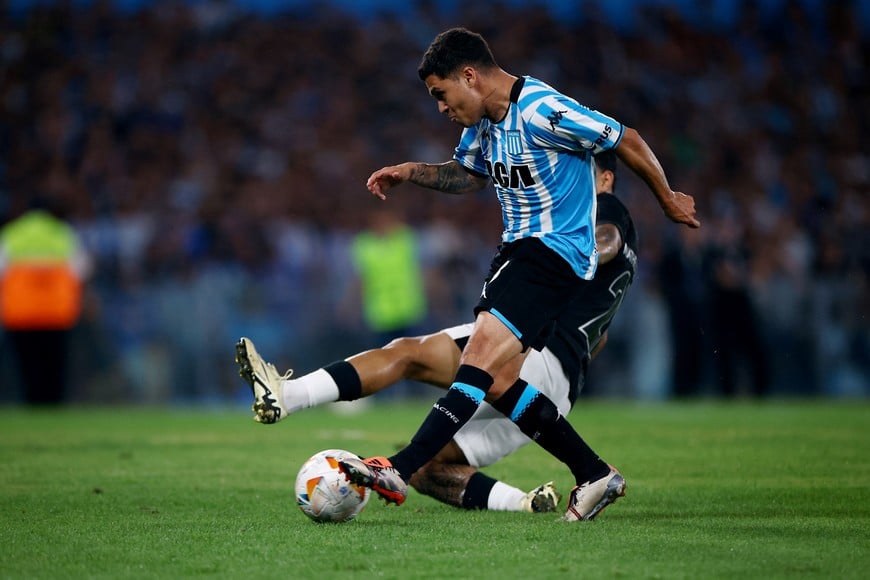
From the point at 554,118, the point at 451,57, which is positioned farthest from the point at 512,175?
the point at 451,57

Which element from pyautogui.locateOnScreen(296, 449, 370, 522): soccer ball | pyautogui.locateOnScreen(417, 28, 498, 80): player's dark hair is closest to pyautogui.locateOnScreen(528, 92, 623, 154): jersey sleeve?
pyautogui.locateOnScreen(417, 28, 498, 80): player's dark hair

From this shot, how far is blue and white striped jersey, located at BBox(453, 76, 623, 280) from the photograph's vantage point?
229 inches

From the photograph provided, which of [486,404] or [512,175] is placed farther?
[486,404]

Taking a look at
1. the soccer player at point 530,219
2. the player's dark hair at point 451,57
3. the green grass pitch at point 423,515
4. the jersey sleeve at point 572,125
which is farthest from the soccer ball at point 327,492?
the player's dark hair at point 451,57

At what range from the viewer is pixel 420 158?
18.5m

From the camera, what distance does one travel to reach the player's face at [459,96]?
596cm

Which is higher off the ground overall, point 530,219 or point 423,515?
point 530,219

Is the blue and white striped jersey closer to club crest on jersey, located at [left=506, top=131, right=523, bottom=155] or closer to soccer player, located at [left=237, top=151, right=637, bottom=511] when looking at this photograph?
club crest on jersey, located at [left=506, top=131, right=523, bottom=155]

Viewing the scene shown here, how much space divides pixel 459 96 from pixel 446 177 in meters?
0.68

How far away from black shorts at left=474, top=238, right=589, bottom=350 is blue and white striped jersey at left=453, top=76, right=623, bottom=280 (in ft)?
0.18

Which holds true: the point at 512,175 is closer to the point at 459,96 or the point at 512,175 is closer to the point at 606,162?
the point at 459,96

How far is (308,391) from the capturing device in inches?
228

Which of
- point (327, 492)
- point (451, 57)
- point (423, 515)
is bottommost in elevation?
point (423, 515)

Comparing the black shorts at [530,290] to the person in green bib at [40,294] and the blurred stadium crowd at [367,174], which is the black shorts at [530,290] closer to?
the blurred stadium crowd at [367,174]
